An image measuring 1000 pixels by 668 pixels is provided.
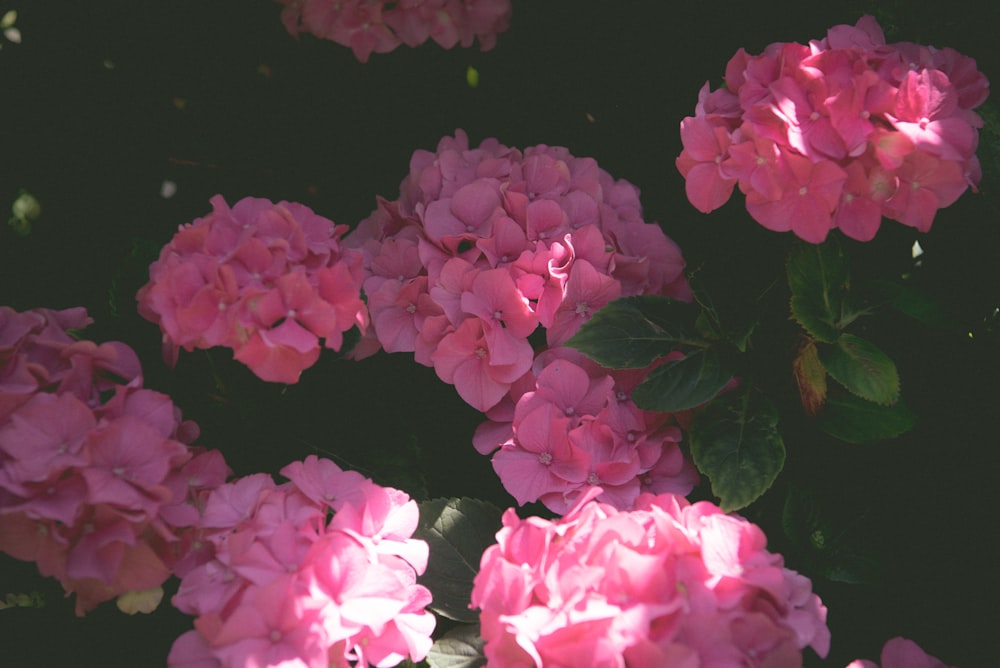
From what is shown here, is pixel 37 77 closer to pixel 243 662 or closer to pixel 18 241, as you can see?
pixel 18 241

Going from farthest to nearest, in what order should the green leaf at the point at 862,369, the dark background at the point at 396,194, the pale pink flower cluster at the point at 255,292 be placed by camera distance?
the dark background at the point at 396,194 → the green leaf at the point at 862,369 → the pale pink flower cluster at the point at 255,292

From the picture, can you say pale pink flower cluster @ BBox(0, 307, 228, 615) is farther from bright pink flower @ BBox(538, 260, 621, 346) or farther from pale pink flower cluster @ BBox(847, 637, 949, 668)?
pale pink flower cluster @ BBox(847, 637, 949, 668)

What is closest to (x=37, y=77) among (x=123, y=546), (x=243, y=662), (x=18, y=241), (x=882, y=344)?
(x=18, y=241)

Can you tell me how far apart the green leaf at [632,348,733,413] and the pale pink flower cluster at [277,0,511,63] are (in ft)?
2.24

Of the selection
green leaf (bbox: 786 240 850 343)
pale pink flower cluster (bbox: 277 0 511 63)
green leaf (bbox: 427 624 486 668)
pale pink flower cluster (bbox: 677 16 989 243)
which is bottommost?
green leaf (bbox: 427 624 486 668)

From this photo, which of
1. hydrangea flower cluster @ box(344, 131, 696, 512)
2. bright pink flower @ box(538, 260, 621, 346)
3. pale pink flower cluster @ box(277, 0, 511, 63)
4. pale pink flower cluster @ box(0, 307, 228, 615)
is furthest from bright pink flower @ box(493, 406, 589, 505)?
pale pink flower cluster @ box(277, 0, 511, 63)

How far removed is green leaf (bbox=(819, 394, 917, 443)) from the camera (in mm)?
1045

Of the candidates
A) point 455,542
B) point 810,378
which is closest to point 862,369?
point 810,378

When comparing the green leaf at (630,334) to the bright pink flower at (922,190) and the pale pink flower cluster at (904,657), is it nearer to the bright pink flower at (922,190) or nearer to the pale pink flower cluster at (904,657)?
the bright pink flower at (922,190)

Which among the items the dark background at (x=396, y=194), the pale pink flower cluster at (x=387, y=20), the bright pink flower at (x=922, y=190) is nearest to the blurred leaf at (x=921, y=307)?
the dark background at (x=396, y=194)

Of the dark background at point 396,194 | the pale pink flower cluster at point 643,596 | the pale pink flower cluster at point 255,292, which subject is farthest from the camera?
the dark background at point 396,194

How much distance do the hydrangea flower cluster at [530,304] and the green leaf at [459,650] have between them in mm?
172

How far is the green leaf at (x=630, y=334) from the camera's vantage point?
3.49ft

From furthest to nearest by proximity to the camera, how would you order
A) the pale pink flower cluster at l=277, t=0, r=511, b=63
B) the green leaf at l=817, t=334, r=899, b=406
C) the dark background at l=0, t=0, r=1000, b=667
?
the pale pink flower cluster at l=277, t=0, r=511, b=63, the dark background at l=0, t=0, r=1000, b=667, the green leaf at l=817, t=334, r=899, b=406
